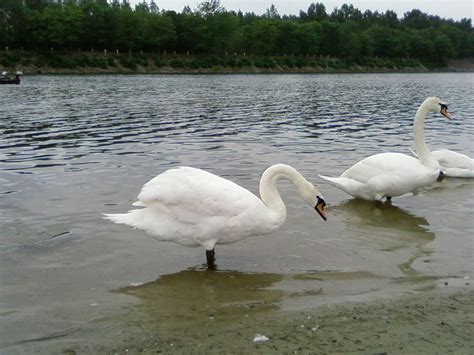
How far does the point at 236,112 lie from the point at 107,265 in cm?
1943

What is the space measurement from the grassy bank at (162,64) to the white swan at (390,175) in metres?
66.9

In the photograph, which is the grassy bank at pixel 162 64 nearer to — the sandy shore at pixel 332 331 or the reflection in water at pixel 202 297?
the reflection in water at pixel 202 297

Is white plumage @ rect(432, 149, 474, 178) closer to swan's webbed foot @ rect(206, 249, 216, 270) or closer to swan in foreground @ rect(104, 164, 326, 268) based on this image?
swan in foreground @ rect(104, 164, 326, 268)

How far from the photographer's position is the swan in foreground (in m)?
6.12

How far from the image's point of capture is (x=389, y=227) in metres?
8.20

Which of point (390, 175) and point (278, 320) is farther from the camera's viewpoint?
point (390, 175)

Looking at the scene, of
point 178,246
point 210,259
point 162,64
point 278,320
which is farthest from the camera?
point 162,64

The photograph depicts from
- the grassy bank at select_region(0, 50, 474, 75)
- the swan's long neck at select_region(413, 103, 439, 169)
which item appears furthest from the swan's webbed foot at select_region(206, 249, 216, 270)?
the grassy bank at select_region(0, 50, 474, 75)

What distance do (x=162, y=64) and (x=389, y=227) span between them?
83618 mm

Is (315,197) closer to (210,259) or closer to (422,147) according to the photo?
(210,259)

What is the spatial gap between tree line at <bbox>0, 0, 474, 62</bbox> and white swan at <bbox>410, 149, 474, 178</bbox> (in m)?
83.0

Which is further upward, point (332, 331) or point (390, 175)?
point (390, 175)

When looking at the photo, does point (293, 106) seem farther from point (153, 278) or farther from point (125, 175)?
point (153, 278)

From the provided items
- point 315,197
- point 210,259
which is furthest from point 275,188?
point 210,259
